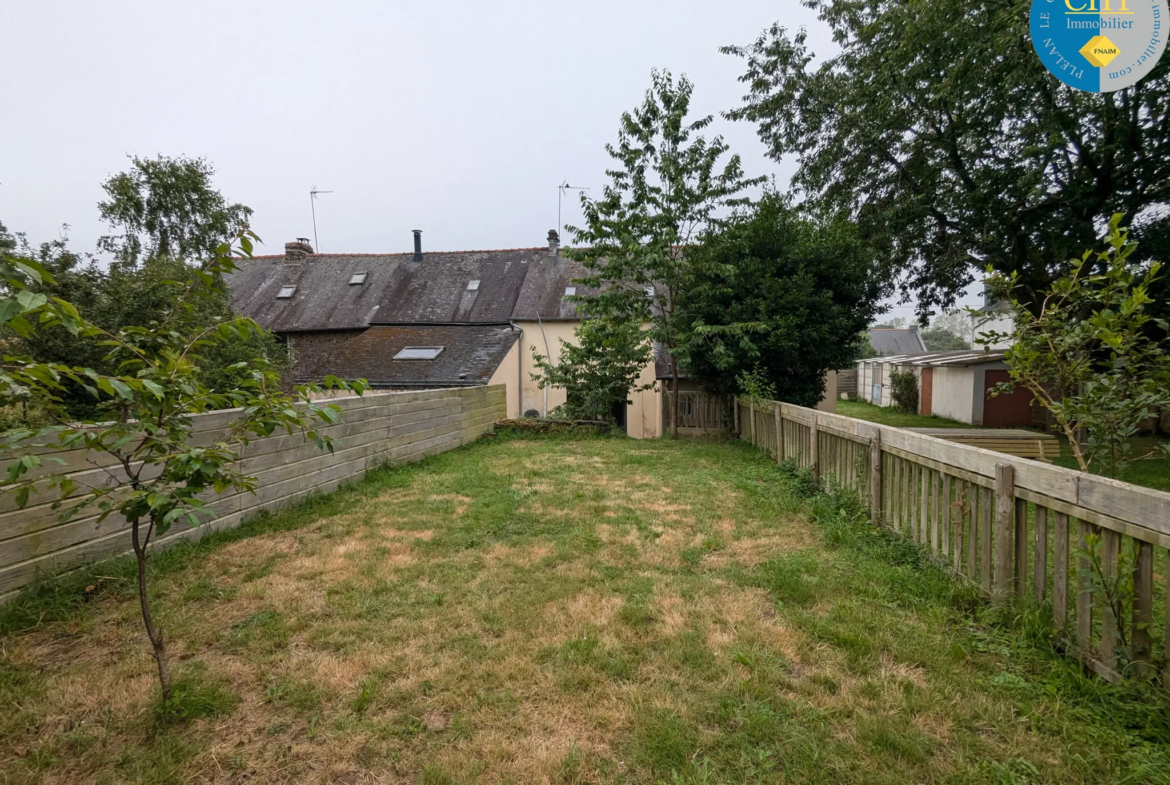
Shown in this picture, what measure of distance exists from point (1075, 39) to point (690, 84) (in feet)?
19.9

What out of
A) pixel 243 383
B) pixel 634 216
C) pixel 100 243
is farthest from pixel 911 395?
pixel 100 243

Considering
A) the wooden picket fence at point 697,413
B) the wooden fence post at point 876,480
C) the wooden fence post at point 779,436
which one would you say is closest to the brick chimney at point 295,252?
the wooden picket fence at point 697,413

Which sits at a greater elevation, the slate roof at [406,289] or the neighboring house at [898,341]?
the slate roof at [406,289]

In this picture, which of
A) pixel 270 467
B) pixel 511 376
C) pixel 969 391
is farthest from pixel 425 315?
pixel 969 391

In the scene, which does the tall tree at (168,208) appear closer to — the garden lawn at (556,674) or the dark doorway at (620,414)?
the dark doorway at (620,414)

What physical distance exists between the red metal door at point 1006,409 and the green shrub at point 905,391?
5.42m

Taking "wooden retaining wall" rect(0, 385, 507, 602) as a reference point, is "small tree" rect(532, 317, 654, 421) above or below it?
above

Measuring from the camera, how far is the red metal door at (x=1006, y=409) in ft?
50.9

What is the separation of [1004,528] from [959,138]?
1122 cm

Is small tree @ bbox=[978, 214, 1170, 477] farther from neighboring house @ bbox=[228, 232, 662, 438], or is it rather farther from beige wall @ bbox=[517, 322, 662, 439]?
beige wall @ bbox=[517, 322, 662, 439]

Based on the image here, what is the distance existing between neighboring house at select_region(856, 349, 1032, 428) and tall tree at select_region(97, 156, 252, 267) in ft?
80.7

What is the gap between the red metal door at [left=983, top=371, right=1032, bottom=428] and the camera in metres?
15.5

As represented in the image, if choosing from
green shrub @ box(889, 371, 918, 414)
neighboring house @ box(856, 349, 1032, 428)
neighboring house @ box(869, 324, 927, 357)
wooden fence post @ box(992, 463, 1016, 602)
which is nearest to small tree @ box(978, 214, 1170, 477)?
wooden fence post @ box(992, 463, 1016, 602)

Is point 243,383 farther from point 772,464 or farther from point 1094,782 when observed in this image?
point 772,464
